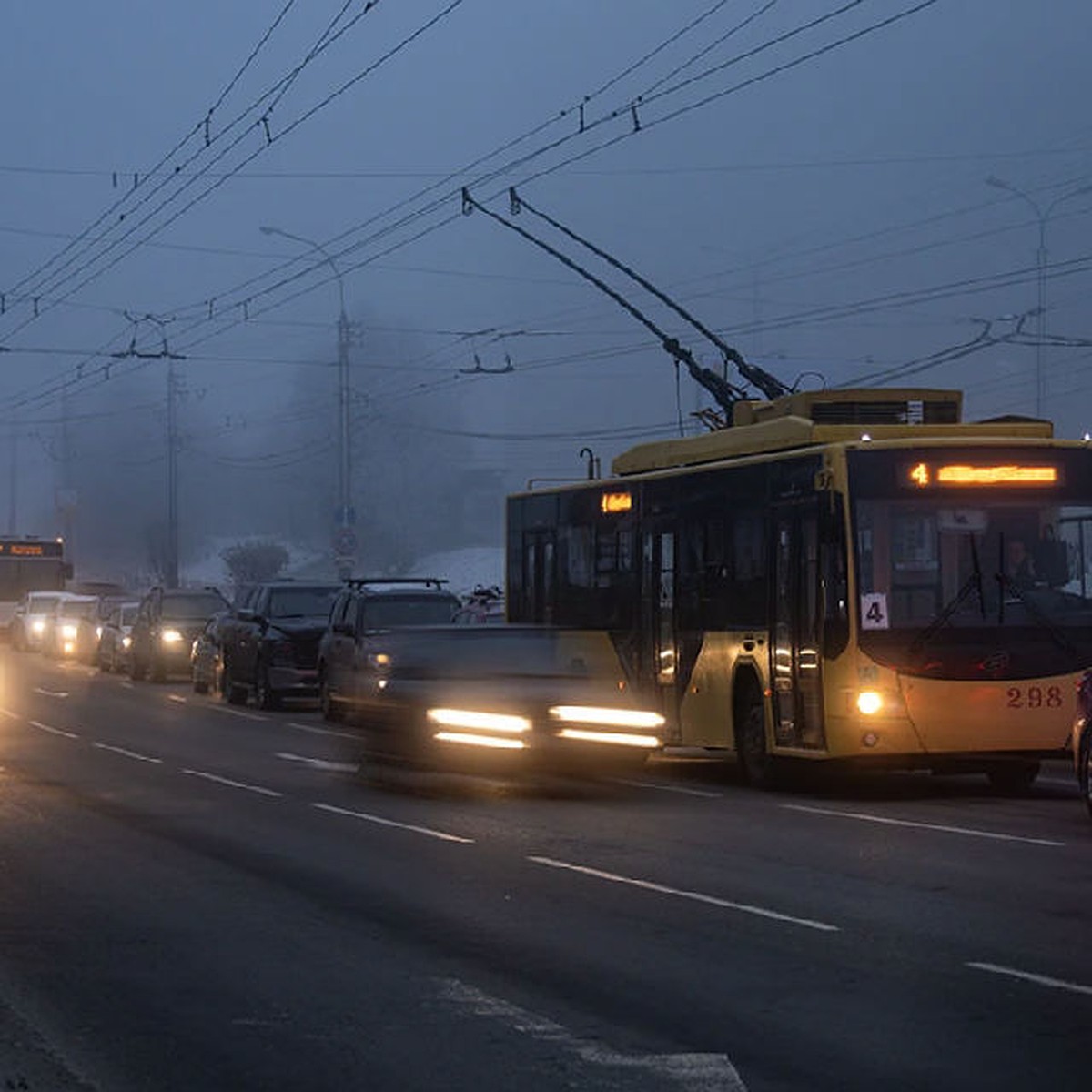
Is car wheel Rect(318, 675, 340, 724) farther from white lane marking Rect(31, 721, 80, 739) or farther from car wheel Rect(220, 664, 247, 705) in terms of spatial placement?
car wheel Rect(220, 664, 247, 705)

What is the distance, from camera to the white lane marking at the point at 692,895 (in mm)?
12039

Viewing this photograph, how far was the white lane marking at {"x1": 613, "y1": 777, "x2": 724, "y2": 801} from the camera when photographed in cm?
2052

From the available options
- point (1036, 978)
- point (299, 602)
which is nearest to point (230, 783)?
point (1036, 978)

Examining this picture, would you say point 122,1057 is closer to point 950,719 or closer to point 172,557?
point 950,719

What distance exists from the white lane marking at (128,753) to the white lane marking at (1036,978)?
14.8 meters

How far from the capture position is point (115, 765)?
77.9ft

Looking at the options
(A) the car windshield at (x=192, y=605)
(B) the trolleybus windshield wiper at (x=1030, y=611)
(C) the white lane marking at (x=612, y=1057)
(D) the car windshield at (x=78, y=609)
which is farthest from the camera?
(D) the car windshield at (x=78, y=609)

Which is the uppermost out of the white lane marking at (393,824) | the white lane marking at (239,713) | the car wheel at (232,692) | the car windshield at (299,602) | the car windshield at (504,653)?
the car windshield at (299,602)

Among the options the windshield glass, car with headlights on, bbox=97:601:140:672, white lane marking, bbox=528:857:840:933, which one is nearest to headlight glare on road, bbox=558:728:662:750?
the windshield glass

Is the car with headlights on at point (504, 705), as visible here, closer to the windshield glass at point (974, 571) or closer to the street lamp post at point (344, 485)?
the windshield glass at point (974, 571)

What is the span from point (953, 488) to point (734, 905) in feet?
26.6

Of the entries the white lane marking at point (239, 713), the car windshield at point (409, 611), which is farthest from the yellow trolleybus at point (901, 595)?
the white lane marking at point (239, 713)

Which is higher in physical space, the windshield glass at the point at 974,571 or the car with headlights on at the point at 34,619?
the car with headlights on at the point at 34,619

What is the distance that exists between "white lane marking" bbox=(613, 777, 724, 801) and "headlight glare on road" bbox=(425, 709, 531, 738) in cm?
152
